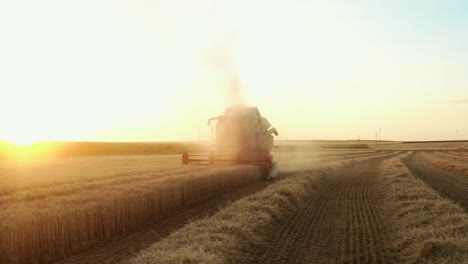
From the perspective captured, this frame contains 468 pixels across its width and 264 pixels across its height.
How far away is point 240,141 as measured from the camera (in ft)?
103

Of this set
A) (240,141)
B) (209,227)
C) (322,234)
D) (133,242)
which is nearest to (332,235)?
(322,234)

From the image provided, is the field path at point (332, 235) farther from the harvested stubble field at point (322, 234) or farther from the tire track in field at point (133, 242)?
the tire track in field at point (133, 242)

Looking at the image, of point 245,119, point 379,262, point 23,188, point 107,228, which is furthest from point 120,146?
point 379,262

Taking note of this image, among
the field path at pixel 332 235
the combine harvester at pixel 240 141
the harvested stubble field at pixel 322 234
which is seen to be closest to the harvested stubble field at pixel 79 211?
the harvested stubble field at pixel 322 234

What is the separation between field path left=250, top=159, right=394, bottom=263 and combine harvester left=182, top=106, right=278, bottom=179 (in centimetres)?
1103

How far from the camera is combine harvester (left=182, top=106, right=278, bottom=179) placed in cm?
3038

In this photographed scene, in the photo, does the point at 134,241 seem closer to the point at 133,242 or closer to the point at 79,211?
the point at 133,242

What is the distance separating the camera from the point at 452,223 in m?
11.9

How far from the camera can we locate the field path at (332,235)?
33.7 feet

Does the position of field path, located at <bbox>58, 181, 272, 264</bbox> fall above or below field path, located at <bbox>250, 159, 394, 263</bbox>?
above

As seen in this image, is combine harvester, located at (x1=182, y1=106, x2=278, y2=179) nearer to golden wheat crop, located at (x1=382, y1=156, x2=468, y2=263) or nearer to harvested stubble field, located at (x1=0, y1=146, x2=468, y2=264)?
harvested stubble field, located at (x1=0, y1=146, x2=468, y2=264)

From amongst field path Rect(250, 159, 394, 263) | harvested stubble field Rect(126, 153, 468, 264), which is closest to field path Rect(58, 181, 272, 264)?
harvested stubble field Rect(126, 153, 468, 264)

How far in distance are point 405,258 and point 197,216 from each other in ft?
25.9

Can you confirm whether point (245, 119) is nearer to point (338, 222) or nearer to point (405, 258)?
point (338, 222)
